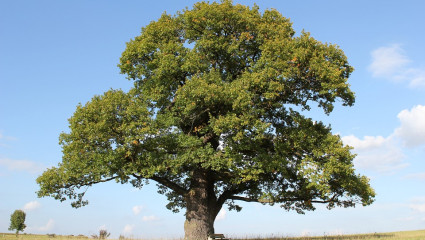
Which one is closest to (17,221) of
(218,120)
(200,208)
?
(200,208)

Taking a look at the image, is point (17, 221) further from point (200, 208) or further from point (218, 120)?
point (218, 120)

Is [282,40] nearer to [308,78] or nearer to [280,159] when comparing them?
[308,78]

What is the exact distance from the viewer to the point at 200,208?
25.4 metres

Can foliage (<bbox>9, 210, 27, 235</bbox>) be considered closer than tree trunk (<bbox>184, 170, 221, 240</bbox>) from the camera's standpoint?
No

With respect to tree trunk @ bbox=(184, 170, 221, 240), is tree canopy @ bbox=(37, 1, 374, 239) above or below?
above

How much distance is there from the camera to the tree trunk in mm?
24630

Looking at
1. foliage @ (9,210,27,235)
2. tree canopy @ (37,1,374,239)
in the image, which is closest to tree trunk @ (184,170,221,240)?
tree canopy @ (37,1,374,239)

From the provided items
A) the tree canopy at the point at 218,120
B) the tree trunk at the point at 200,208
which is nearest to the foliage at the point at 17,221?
the tree canopy at the point at 218,120

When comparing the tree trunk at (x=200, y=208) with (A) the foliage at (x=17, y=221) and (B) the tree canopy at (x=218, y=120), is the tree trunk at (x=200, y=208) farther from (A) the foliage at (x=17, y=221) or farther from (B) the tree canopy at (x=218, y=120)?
(A) the foliage at (x=17, y=221)

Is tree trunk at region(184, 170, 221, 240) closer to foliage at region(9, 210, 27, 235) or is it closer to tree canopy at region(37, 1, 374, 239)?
tree canopy at region(37, 1, 374, 239)

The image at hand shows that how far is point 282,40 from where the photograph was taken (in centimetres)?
2380

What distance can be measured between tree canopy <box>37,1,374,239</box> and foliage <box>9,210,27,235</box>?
1137 inches

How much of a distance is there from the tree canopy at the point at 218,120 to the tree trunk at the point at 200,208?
7cm

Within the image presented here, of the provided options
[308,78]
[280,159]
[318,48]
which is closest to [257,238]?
[280,159]
